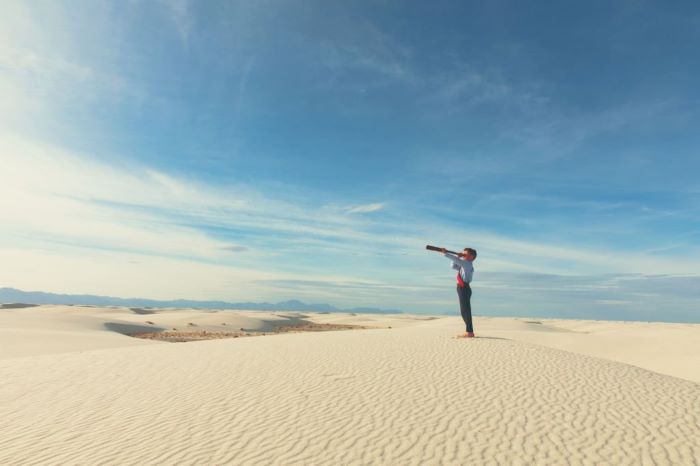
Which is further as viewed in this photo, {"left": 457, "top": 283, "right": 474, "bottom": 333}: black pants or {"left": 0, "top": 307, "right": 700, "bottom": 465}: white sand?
{"left": 457, "top": 283, "right": 474, "bottom": 333}: black pants

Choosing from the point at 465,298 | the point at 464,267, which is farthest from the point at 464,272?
the point at 465,298

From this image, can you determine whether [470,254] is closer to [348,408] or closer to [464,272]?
[464,272]

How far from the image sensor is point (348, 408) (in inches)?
249

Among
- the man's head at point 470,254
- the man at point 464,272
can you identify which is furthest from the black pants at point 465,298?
the man's head at point 470,254

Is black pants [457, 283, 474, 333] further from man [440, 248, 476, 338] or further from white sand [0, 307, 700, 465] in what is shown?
white sand [0, 307, 700, 465]

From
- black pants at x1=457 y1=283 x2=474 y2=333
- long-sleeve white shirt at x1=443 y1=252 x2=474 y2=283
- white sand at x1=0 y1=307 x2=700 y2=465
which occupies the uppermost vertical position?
long-sleeve white shirt at x1=443 y1=252 x2=474 y2=283

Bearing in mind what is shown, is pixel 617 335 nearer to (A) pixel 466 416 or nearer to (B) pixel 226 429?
(A) pixel 466 416

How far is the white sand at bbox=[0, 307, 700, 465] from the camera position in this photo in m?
4.96

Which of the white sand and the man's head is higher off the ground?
the man's head

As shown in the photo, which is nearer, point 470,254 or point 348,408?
point 348,408

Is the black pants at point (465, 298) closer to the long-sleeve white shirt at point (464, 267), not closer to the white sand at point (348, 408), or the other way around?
the long-sleeve white shirt at point (464, 267)

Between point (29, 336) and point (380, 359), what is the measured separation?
1938cm

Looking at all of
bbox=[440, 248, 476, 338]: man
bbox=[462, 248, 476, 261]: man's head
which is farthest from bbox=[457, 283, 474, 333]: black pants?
bbox=[462, 248, 476, 261]: man's head

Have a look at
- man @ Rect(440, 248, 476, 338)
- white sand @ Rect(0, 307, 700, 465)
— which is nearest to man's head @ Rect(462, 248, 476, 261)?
man @ Rect(440, 248, 476, 338)
